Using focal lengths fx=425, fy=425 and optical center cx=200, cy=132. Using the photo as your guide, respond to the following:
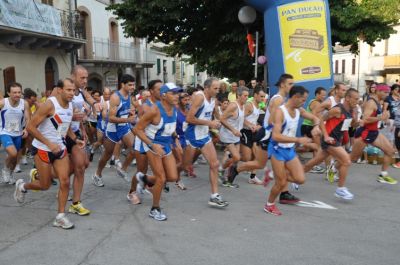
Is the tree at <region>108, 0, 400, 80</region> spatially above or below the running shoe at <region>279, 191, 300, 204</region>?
above

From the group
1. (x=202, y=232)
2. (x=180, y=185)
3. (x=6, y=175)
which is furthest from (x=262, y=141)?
(x=6, y=175)

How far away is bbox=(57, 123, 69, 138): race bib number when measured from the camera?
4.92 m

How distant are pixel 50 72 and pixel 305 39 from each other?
45.6 ft

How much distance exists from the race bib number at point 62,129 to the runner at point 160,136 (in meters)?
0.81

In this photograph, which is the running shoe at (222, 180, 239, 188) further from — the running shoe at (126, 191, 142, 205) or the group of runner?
the running shoe at (126, 191, 142, 205)

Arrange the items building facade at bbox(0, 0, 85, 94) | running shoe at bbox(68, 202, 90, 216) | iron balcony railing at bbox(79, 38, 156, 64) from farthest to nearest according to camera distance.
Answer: iron balcony railing at bbox(79, 38, 156, 64) < building facade at bbox(0, 0, 85, 94) < running shoe at bbox(68, 202, 90, 216)

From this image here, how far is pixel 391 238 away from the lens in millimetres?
A: 4648

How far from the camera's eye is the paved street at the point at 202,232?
4.10 metres

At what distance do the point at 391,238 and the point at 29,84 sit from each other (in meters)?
16.6

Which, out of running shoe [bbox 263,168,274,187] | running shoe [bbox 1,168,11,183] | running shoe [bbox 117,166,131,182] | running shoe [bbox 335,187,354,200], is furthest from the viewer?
running shoe [bbox 117,166,131,182]

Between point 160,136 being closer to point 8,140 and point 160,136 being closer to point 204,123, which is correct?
point 204,123

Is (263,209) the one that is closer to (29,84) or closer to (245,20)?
(245,20)

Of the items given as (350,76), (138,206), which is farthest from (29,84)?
(350,76)

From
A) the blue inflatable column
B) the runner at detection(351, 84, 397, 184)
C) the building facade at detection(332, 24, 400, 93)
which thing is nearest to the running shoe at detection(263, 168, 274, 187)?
the runner at detection(351, 84, 397, 184)
